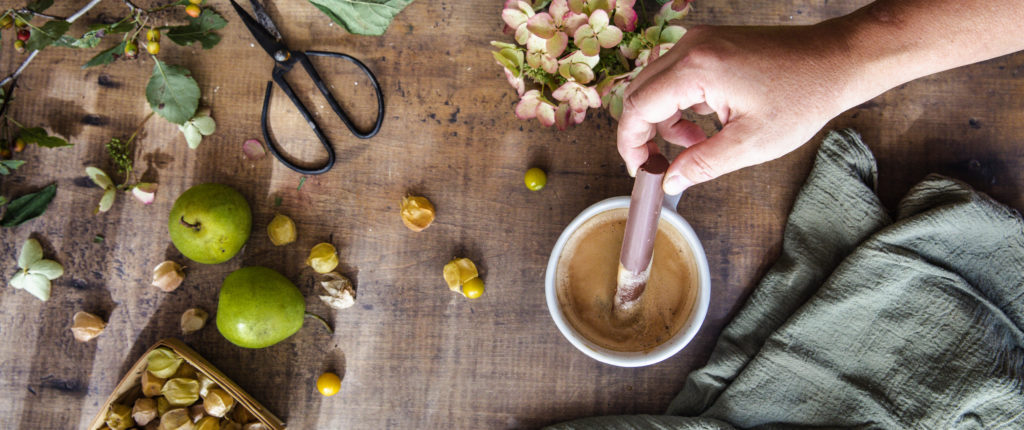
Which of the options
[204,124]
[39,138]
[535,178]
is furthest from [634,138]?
[39,138]

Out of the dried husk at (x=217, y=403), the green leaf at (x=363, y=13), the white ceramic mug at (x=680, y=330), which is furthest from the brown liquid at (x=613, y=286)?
the dried husk at (x=217, y=403)

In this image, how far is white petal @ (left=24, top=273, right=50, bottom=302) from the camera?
993 mm

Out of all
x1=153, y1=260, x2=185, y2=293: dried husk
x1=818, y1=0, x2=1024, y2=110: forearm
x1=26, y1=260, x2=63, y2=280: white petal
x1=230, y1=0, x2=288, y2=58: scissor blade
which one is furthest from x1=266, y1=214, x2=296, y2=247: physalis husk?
x1=818, y1=0, x2=1024, y2=110: forearm

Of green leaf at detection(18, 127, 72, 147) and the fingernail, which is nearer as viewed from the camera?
the fingernail

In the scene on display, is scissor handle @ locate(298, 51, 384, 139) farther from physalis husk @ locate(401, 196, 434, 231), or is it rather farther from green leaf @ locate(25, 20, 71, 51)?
green leaf @ locate(25, 20, 71, 51)

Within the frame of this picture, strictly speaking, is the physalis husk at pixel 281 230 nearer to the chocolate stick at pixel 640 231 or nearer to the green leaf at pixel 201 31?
the green leaf at pixel 201 31

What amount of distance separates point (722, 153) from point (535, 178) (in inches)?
13.5

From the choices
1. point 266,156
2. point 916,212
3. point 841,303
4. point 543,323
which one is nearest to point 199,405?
point 266,156

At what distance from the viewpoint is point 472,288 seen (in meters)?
0.98

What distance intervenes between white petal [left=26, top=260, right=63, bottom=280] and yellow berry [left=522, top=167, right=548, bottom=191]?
2.75 feet

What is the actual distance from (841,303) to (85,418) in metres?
1.31

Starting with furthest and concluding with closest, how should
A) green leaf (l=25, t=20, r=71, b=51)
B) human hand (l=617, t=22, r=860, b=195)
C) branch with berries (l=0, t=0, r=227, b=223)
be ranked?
branch with berries (l=0, t=0, r=227, b=223)
green leaf (l=25, t=20, r=71, b=51)
human hand (l=617, t=22, r=860, b=195)

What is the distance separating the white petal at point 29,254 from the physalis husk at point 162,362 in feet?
0.97

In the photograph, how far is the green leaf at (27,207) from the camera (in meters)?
0.99
